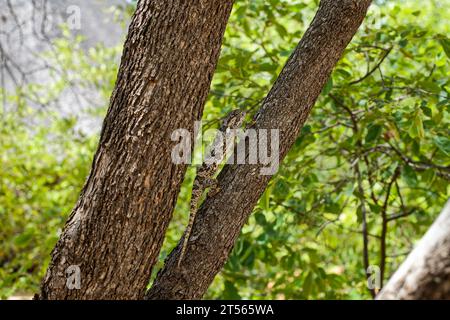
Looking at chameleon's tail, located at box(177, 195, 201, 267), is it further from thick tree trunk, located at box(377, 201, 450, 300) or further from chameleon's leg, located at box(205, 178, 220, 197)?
thick tree trunk, located at box(377, 201, 450, 300)

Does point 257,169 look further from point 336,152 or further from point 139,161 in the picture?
point 336,152

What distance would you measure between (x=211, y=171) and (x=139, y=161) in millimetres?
503

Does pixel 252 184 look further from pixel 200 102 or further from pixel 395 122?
pixel 395 122

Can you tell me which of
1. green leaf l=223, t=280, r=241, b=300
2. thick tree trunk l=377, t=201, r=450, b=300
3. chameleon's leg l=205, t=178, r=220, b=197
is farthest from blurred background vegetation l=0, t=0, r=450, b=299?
thick tree trunk l=377, t=201, r=450, b=300

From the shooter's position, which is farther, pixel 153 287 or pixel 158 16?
pixel 153 287

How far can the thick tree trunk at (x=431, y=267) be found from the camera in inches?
43.6

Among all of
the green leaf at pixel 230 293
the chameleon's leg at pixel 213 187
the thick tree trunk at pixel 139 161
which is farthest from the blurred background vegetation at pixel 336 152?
the thick tree trunk at pixel 139 161

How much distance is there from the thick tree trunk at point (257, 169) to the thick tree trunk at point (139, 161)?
15 centimetres

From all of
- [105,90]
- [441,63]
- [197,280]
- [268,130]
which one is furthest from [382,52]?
[105,90]

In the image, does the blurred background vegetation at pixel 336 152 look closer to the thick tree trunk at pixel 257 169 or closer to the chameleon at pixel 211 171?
the chameleon at pixel 211 171

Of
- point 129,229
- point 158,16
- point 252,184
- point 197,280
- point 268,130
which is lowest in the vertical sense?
point 197,280

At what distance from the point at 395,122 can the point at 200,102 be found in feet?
3.90

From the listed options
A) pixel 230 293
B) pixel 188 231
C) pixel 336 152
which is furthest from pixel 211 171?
pixel 336 152
